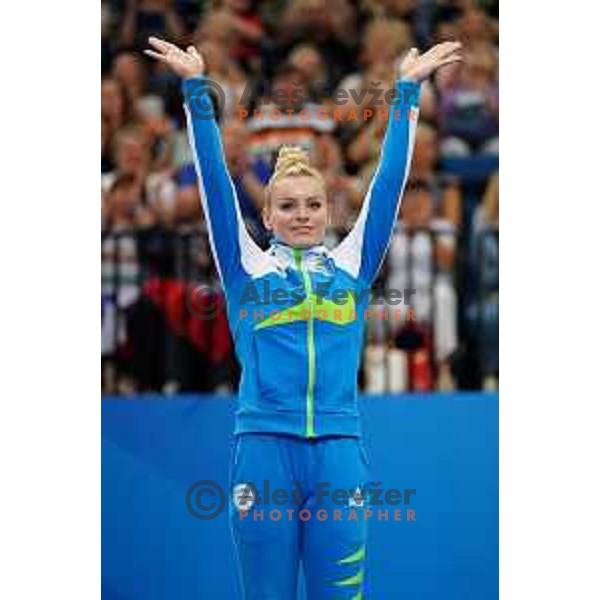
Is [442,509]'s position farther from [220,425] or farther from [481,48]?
[481,48]

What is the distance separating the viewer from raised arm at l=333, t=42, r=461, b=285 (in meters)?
4.04

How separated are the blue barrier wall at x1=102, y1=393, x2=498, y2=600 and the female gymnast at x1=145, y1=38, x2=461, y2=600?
1.11 feet

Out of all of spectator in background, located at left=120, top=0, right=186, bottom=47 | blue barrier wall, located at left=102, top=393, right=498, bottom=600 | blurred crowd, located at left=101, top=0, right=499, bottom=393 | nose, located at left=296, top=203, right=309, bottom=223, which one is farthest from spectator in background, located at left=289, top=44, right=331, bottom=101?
blue barrier wall, located at left=102, top=393, right=498, bottom=600

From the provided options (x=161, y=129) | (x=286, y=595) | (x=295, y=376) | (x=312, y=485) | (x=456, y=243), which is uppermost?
(x=161, y=129)

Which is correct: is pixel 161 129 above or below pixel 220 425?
above

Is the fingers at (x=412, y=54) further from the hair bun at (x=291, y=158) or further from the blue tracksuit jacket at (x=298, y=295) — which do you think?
the hair bun at (x=291, y=158)

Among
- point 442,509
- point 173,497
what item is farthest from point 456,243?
point 173,497

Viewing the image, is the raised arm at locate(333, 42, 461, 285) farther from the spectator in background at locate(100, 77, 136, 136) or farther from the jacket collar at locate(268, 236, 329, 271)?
the spectator in background at locate(100, 77, 136, 136)

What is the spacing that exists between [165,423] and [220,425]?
179 millimetres

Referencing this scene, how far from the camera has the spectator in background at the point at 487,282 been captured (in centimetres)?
443

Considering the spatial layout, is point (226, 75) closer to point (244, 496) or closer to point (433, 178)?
point (433, 178)

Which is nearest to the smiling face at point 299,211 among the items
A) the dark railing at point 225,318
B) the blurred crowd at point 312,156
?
the blurred crowd at point 312,156

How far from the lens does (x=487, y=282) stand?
4457mm

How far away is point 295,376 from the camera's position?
390cm
